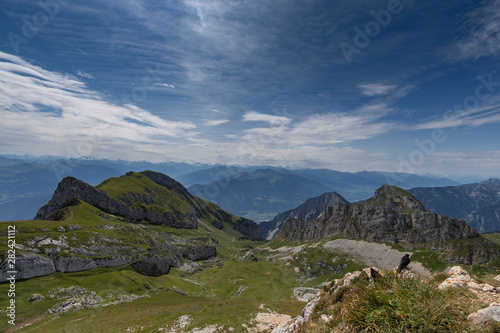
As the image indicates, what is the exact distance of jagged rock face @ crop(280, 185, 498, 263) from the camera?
12012 cm

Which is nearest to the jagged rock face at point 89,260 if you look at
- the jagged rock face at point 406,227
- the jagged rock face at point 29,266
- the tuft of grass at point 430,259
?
the jagged rock face at point 29,266

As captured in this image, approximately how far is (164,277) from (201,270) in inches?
1851

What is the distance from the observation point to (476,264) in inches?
4427

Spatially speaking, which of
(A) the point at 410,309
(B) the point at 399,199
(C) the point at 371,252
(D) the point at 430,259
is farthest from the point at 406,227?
(A) the point at 410,309

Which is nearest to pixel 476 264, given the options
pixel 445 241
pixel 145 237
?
pixel 445 241

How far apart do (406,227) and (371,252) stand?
110 ft

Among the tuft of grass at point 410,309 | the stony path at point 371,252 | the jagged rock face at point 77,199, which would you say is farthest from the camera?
the jagged rock face at point 77,199

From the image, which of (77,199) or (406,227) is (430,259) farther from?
(77,199)

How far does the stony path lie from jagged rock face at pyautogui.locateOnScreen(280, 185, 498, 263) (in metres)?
8.34

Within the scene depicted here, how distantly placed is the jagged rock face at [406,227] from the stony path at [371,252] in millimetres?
8342

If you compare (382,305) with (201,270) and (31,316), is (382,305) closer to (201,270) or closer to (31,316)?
(31,316)

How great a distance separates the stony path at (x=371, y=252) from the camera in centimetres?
13300

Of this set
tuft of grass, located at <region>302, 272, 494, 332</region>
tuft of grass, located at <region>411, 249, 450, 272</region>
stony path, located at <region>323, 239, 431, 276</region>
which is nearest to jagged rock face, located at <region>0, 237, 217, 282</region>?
tuft of grass, located at <region>302, 272, 494, 332</region>

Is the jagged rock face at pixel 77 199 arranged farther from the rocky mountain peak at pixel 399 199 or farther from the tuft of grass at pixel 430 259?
the rocky mountain peak at pixel 399 199
